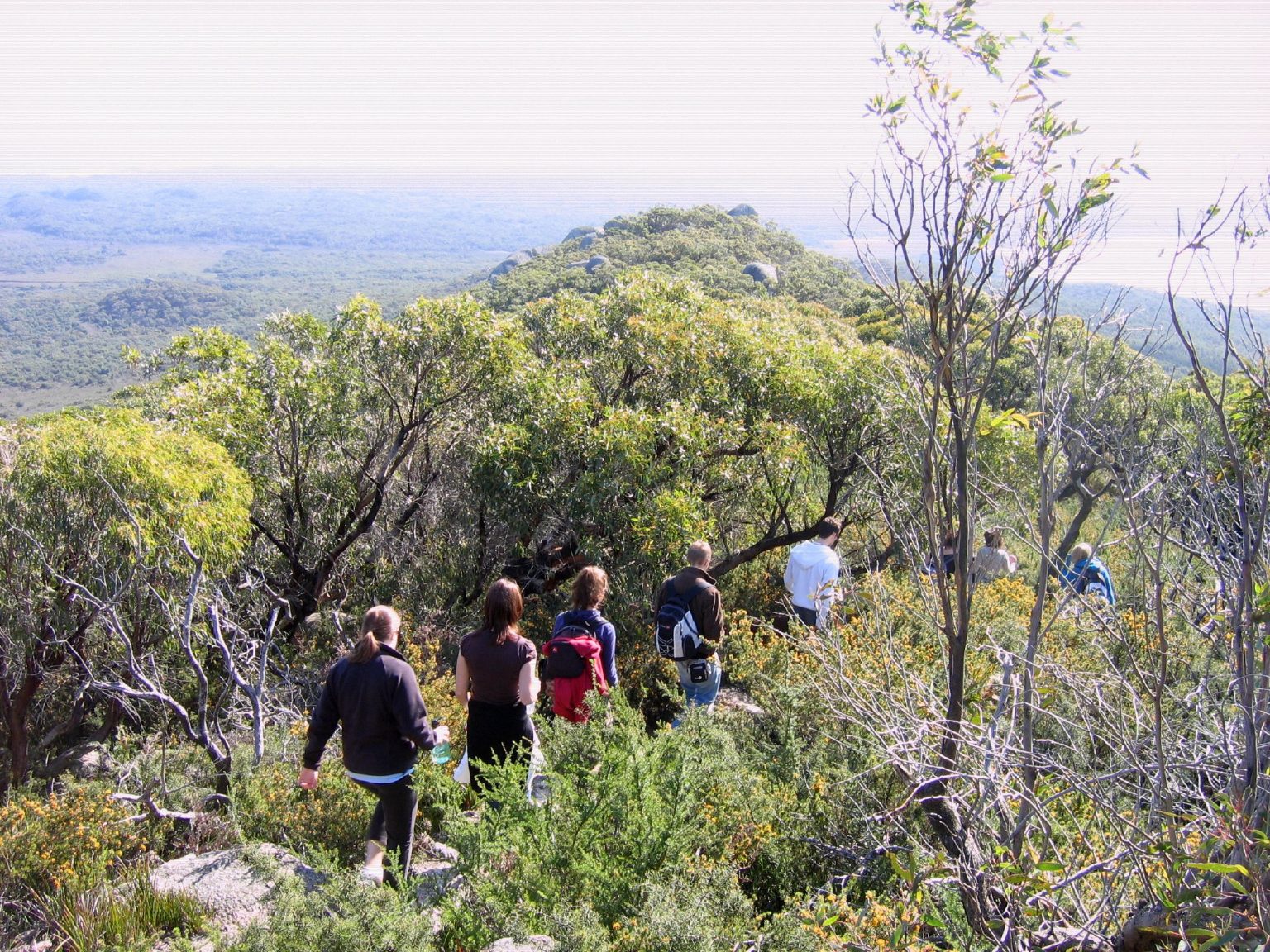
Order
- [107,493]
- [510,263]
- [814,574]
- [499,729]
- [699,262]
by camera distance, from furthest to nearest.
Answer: [510,263] < [699,262] < [814,574] < [107,493] < [499,729]

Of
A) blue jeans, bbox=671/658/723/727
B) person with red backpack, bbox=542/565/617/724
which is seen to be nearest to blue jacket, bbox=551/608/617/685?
person with red backpack, bbox=542/565/617/724

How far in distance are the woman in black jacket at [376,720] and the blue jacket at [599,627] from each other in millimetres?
1045

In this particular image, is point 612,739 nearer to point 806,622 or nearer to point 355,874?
point 355,874

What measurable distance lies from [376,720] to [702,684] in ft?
8.00

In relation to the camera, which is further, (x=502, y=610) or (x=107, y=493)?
(x=107, y=493)

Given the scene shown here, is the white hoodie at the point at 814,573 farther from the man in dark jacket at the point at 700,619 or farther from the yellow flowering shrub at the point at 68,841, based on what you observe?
the yellow flowering shrub at the point at 68,841

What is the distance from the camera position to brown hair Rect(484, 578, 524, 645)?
441 cm

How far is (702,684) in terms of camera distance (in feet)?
18.8

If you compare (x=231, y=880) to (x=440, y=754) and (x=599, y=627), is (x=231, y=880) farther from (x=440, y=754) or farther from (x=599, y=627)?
(x=599, y=627)

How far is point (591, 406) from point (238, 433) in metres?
3.41

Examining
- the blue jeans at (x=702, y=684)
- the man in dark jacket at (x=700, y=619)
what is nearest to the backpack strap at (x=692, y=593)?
the man in dark jacket at (x=700, y=619)

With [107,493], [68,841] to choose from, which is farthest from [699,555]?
[107,493]

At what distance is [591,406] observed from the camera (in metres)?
8.38

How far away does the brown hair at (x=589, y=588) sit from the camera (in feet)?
15.8
